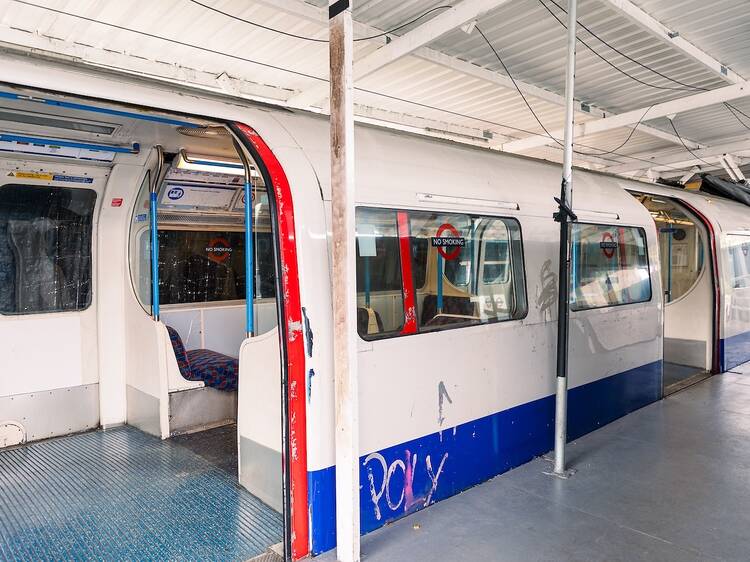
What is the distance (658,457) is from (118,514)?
3808mm

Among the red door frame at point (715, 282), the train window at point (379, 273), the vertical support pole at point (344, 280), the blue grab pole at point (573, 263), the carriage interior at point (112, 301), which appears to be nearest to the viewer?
the vertical support pole at point (344, 280)

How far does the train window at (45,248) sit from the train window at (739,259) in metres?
7.45

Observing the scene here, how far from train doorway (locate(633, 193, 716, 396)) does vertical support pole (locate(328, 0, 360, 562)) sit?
458cm

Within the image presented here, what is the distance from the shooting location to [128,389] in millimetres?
4637

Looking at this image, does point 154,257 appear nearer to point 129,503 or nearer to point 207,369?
point 207,369

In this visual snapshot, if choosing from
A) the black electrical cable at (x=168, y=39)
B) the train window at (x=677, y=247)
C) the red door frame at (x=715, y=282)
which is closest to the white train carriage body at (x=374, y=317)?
the black electrical cable at (x=168, y=39)

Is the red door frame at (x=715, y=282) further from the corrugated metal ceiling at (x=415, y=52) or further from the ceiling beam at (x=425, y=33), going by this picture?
the ceiling beam at (x=425, y=33)

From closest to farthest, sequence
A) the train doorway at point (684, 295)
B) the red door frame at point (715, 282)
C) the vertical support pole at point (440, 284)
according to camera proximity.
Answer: the vertical support pole at point (440, 284) → the red door frame at point (715, 282) → the train doorway at point (684, 295)

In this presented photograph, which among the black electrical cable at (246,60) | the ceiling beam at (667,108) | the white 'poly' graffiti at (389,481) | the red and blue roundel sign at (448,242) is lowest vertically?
the white 'poly' graffiti at (389,481)

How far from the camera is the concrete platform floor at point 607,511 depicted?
2.87 m

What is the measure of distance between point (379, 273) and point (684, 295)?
5995mm

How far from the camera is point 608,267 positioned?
490 centimetres

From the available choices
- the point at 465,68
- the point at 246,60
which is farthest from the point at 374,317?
the point at 246,60

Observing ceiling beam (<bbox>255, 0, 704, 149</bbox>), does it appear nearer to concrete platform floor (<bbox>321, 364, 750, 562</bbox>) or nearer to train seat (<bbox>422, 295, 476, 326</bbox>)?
train seat (<bbox>422, 295, 476, 326</bbox>)
